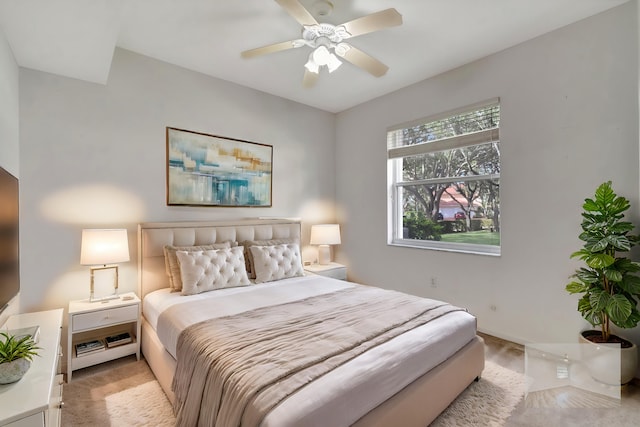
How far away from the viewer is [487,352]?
2.68m

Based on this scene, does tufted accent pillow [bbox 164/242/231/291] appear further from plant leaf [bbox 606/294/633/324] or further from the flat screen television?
plant leaf [bbox 606/294/633/324]

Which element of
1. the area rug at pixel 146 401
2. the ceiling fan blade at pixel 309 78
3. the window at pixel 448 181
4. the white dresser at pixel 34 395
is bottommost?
the area rug at pixel 146 401

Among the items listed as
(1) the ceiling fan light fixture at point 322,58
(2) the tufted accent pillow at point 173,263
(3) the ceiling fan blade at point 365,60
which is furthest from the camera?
(2) the tufted accent pillow at point 173,263

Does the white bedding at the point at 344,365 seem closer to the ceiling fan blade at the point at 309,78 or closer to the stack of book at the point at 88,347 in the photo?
the stack of book at the point at 88,347

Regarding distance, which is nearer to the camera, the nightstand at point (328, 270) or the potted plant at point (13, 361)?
the potted plant at point (13, 361)

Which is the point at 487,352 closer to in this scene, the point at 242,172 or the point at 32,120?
the point at 242,172

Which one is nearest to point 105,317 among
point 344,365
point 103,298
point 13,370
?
point 103,298

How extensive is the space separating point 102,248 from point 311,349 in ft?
6.55

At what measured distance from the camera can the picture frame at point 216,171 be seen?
10.2ft

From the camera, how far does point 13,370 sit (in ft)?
4.04

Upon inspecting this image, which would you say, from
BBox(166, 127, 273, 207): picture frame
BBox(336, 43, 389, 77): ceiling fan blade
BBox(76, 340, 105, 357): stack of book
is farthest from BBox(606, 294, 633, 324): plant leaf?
BBox(76, 340, 105, 357): stack of book

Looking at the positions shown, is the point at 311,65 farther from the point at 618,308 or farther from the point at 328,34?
the point at 618,308

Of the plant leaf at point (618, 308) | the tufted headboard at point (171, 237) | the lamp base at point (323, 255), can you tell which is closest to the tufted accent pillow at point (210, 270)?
the tufted headboard at point (171, 237)

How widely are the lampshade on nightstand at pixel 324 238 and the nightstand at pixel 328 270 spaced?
0.11 metres
